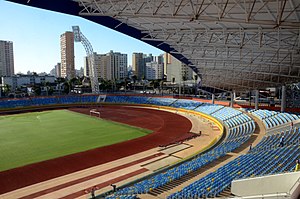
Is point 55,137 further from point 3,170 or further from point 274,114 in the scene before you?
point 274,114

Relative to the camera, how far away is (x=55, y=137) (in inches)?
1144

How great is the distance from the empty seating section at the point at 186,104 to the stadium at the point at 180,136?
3819mm

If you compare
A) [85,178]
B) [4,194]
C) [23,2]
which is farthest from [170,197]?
[23,2]

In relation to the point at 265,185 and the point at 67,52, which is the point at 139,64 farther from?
the point at 265,185

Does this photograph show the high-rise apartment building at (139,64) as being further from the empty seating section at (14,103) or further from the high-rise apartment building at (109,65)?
the empty seating section at (14,103)

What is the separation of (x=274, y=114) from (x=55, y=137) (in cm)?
2649

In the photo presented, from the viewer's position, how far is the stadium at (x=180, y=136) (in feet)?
40.4

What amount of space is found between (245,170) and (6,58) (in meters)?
177

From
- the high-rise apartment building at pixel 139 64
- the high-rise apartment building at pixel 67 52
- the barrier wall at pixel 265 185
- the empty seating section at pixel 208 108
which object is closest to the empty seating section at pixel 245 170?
the barrier wall at pixel 265 185

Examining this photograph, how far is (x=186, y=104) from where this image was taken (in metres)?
49.5

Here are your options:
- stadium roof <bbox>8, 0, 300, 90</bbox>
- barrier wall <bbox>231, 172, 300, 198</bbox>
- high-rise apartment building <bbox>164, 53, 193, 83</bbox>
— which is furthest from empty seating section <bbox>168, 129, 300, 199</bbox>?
high-rise apartment building <bbox>164, 53, 193, 83</bbox>

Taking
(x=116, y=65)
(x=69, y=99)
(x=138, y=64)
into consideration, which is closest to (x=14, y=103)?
(x=69, y=99)

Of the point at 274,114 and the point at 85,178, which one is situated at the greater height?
the point at 274,114

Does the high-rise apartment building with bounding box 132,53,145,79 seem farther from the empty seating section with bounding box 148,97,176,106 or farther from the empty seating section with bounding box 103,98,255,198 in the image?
the empty seating section with bounding box 103,98,255,198
